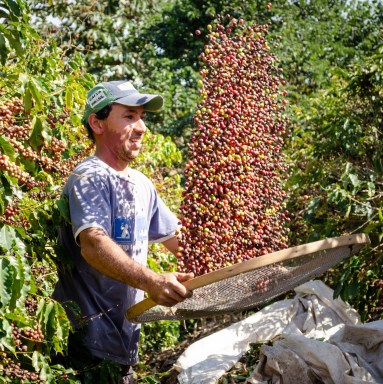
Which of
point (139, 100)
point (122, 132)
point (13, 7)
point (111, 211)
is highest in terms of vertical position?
point (13, 7)

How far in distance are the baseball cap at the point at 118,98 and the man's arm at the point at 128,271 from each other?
0.56 metres

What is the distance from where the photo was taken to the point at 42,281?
3.01 metres

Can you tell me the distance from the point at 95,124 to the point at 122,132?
0.14 metres

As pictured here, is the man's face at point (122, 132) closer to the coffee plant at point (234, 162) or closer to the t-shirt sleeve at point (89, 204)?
the t-shirt sleeve at point (89, 204)

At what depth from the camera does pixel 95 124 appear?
291 centimetres

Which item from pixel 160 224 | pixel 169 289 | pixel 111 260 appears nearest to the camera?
pixel 169 289

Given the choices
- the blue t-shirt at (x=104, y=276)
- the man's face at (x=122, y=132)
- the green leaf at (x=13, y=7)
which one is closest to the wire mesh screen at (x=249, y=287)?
the blue t-shirt at (x=104, y=276)

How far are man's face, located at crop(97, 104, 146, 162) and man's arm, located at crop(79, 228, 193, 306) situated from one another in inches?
16.6

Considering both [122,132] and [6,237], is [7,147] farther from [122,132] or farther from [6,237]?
[122,132]

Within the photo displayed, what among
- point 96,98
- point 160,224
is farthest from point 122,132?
point 160,224

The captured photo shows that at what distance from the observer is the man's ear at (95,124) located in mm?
2896

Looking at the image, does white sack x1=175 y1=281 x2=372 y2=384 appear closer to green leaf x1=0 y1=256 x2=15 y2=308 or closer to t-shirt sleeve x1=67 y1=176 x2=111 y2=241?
t-shirt sleeve x1=67 y1=176 x2=111 y2=241

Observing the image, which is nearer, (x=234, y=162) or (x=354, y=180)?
(x=234, y=162)

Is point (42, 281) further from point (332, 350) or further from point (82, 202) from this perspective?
point (332, 350)
